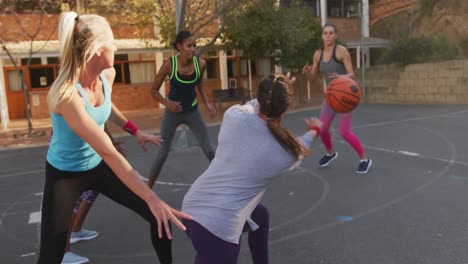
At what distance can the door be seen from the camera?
55.5 ft

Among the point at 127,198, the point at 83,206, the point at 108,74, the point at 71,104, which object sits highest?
the point at 108,74

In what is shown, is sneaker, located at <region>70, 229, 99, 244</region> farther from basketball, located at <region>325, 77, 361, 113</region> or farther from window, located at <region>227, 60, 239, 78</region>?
window, located at <region>227, 60, 239, 78</region>

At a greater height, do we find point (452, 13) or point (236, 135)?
point (452, 13)

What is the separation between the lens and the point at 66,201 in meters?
2.76

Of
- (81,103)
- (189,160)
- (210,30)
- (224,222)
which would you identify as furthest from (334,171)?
(210,30)

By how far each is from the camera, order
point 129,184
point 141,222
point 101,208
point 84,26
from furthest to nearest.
Answer: point 101,208
point 141,222
point 84,26
point 129,184

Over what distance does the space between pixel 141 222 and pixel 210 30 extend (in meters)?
12.6

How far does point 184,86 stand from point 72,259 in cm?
242

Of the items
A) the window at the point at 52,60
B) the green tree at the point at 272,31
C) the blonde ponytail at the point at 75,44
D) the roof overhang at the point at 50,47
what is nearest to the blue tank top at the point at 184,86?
the blonde ponytail at the point at 75,44

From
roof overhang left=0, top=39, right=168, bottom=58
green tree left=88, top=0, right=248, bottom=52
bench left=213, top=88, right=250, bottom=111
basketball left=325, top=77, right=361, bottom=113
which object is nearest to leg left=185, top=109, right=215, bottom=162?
basketball left=325, top=77, right=361, bottom=113

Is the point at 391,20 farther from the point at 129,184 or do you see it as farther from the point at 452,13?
the point at 129,184

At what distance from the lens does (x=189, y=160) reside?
25.2ft

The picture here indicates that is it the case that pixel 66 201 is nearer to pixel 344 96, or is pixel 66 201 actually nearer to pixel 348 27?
pixel 344 96

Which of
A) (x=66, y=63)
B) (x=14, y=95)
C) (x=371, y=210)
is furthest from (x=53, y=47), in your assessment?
(x=66, y=63)
